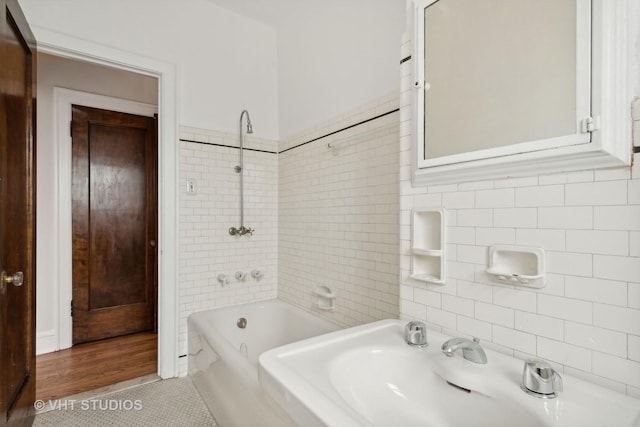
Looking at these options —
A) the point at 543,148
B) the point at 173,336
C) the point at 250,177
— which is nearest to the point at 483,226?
the point at 543,148

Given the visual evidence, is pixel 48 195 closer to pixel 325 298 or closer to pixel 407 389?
pixel 325 298

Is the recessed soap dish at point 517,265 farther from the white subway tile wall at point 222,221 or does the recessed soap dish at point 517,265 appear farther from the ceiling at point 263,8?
the ceiling at point 263,8

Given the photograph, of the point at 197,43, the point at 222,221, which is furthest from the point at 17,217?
the point at 197,43

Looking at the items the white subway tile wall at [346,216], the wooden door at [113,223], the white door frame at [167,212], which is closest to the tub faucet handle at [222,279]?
the white door frame at [167,212]

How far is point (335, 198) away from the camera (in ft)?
6.95

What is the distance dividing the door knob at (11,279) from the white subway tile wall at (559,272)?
1777mm

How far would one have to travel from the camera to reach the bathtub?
130 centimetres

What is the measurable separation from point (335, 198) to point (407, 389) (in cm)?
131

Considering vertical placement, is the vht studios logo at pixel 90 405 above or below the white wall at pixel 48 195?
below

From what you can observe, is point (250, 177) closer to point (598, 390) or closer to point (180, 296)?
point (180, 296)

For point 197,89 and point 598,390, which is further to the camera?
point 197,89

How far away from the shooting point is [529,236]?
3.01ft

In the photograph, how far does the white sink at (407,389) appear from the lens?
2.30ft

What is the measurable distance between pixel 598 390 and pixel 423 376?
43cm
